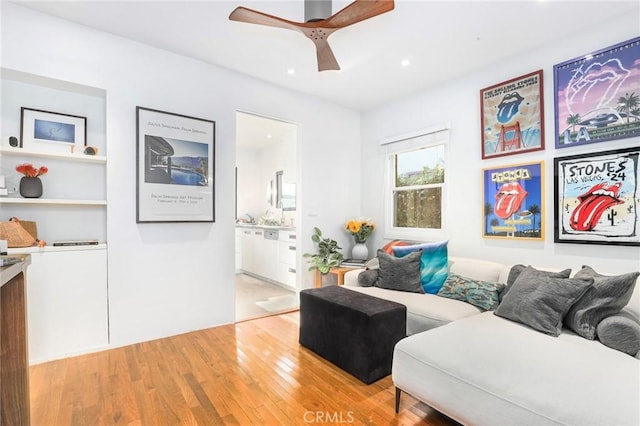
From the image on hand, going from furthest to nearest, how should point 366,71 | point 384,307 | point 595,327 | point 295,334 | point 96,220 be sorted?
1. point 366,71
2. point 295,334
3. point 96,220
4. point 384,307
5. point 595,327

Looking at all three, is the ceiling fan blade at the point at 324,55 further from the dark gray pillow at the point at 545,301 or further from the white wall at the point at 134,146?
the dark gray pillow at the point at 545,301

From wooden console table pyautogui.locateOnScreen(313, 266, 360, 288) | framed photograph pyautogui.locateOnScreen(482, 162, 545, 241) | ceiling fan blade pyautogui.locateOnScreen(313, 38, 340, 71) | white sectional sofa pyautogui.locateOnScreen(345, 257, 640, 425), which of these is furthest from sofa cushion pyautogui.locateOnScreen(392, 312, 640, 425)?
ceiling fan blade pyautogui.locateOnScreen(313, 38, 340, 71)

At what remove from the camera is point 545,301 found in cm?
204

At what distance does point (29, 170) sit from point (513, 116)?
4.22 meters

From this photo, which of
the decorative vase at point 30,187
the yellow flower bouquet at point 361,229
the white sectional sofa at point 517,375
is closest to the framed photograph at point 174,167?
the decorative vase at point 30,187

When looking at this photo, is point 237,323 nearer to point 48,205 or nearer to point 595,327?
point 48,205

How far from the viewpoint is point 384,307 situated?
2311 millimetres

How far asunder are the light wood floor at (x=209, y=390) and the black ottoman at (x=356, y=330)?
0.28ft

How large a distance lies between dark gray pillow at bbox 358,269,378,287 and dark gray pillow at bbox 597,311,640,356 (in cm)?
174

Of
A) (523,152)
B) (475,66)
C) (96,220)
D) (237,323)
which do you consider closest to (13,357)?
(96,220)

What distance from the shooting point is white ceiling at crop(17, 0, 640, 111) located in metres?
2.30

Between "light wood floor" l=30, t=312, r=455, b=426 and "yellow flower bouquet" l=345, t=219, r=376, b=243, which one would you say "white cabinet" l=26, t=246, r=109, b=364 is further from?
"yellow flower bouquet" l=345, t=219, r=376, b=243

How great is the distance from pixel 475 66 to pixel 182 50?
2937 millimetres

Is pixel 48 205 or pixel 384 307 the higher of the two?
pixel 48 205
